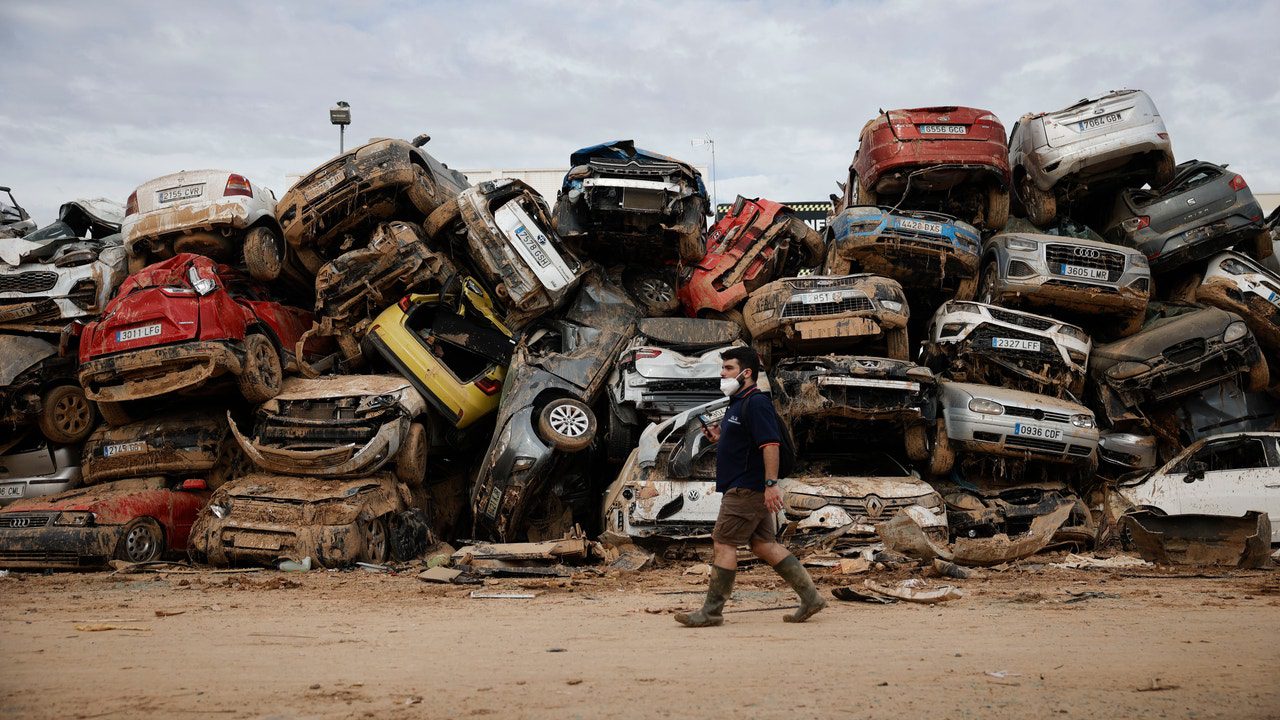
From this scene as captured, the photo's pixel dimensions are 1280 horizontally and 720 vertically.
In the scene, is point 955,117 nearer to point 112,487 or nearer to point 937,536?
point 937,536

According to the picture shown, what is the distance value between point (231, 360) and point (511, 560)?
3.28 meters

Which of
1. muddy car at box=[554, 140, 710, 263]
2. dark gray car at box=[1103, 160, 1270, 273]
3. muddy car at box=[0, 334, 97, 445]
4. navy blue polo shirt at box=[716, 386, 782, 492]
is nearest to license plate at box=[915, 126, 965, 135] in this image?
dark gray car at box=[1103, 160, 1270, 273]

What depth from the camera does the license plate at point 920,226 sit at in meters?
10.6

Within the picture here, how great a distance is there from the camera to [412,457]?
9523 mm

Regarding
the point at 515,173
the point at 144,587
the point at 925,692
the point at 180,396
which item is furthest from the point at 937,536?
the point at 515,173

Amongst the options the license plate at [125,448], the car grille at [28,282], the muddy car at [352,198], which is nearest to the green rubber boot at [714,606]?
the license plate at [125,448]

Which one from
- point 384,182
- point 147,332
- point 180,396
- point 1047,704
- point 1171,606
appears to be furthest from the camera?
point 384,182

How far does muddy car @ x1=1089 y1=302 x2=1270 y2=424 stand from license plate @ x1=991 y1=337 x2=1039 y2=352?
931 mm

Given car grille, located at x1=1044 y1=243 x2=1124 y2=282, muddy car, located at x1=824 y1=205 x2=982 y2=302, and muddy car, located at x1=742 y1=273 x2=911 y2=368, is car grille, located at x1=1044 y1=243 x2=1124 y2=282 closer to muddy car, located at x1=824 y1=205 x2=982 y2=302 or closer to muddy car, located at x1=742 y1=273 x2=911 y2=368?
muddy car, located at x1=824 y1=205 x2=982 y2=302

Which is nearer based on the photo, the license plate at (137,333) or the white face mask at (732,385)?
the white face mask at (732,385)

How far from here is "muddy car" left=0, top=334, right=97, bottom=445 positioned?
31.9ft

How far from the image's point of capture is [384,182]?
1088 cm

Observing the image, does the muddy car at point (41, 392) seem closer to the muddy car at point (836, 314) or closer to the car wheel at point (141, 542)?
the car wheel at point (141, 542)

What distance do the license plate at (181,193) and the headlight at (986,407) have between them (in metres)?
8.48
